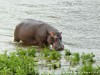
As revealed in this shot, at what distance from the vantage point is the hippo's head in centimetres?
1030

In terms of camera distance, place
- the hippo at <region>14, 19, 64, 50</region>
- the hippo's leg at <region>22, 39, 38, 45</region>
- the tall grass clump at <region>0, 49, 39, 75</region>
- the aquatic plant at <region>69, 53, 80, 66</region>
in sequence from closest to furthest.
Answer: the tall grass clump at <region>0, 49, 39, 75</region> → the aquatic plant at <region>69, 53, 80, 66</region> → the hippo at <region>14, 19, 64, 50</region> → the hippo's leg at <region>22, 39, 38, 45</region>

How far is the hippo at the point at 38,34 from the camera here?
10.5 metres

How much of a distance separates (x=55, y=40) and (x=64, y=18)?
14.3 ft

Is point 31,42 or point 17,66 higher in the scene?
point 17,66

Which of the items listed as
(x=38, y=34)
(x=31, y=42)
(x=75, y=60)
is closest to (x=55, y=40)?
(x=38, y=34)

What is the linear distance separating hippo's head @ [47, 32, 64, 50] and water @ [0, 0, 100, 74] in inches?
12.8

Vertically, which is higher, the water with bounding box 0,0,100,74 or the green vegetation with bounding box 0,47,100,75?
the green vegetation with bounding box 0,47,100,75

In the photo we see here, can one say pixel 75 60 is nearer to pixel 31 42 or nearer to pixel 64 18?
pixel 31 42

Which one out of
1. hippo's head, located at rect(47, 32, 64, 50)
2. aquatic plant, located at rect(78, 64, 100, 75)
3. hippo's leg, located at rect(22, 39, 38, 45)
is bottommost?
hippo's leg, located at rect(22, 39, 38, 45)

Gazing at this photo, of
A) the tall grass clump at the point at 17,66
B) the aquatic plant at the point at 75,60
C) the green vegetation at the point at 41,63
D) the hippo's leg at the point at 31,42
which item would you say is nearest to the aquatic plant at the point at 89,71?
the green vegetation at the point at 41,63

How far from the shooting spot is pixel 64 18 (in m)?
14.8

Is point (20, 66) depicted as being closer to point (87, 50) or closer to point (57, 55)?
point (57, 55)

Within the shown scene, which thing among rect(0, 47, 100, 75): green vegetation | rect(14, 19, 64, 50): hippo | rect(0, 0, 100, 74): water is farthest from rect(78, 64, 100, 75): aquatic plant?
rect(14, 19, 64, 50): hippo

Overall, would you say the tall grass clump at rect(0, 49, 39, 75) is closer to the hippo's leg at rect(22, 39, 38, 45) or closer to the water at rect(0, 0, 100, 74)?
the water at rect(0, 0, 100, 74)
